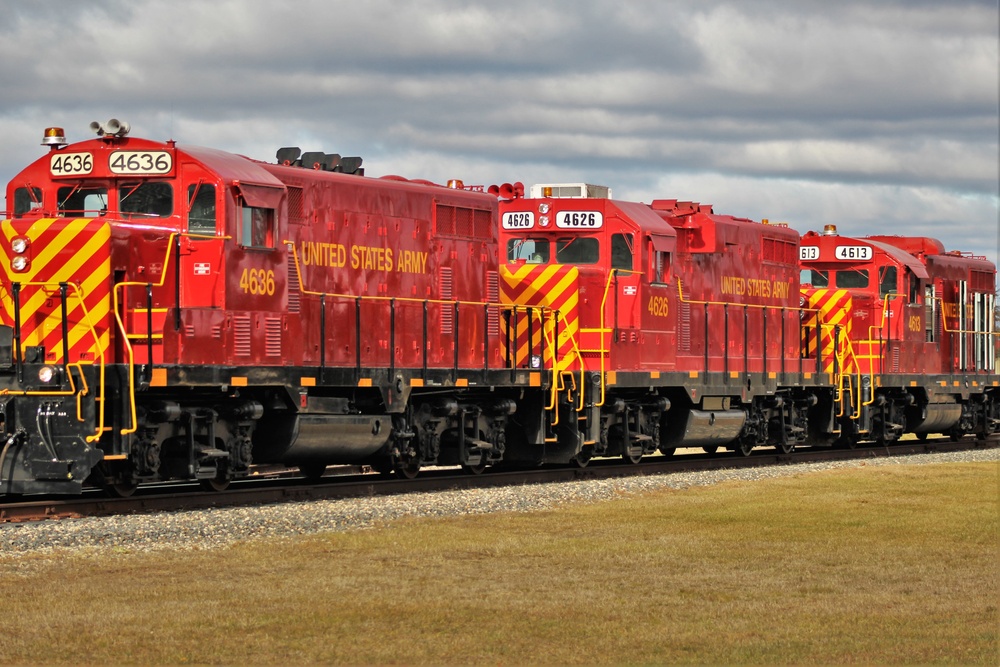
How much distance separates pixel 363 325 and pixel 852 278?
620 inches

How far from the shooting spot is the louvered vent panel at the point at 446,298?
848 inches

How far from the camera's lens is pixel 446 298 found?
2166 centimetres

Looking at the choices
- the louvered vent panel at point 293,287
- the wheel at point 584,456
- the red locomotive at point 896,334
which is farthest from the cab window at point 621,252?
the red locomotive at point 896,334

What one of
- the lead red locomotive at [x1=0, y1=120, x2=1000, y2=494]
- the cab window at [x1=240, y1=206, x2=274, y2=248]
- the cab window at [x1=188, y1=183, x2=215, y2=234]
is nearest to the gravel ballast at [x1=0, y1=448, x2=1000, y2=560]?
the lead red locomotive at [x1=0, y1=120, x2=1000, y2=494]

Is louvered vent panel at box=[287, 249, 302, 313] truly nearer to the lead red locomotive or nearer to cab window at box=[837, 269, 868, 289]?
the lead red locomotive

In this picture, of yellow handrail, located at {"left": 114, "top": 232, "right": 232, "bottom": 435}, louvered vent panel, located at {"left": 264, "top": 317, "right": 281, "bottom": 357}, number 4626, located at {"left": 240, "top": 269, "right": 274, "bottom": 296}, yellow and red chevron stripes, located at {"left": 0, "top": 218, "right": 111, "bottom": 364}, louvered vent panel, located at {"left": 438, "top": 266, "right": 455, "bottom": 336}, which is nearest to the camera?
yellow handrail, located at {"left": 114, "top": 232, "right": 232, "bottom": 435}

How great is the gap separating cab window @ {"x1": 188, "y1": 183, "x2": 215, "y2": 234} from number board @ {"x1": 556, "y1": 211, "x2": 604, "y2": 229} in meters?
8.07

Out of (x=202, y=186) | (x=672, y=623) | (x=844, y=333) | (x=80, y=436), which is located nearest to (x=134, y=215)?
(x=202, y=186)

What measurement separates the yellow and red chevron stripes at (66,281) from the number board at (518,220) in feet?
29.6

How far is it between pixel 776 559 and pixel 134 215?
8723 millimetres

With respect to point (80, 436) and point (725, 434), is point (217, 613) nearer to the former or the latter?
point (80, 436)

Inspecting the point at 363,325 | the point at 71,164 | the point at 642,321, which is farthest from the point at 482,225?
the point at 71,164

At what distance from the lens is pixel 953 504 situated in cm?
1828

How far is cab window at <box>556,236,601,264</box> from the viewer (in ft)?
80.6
